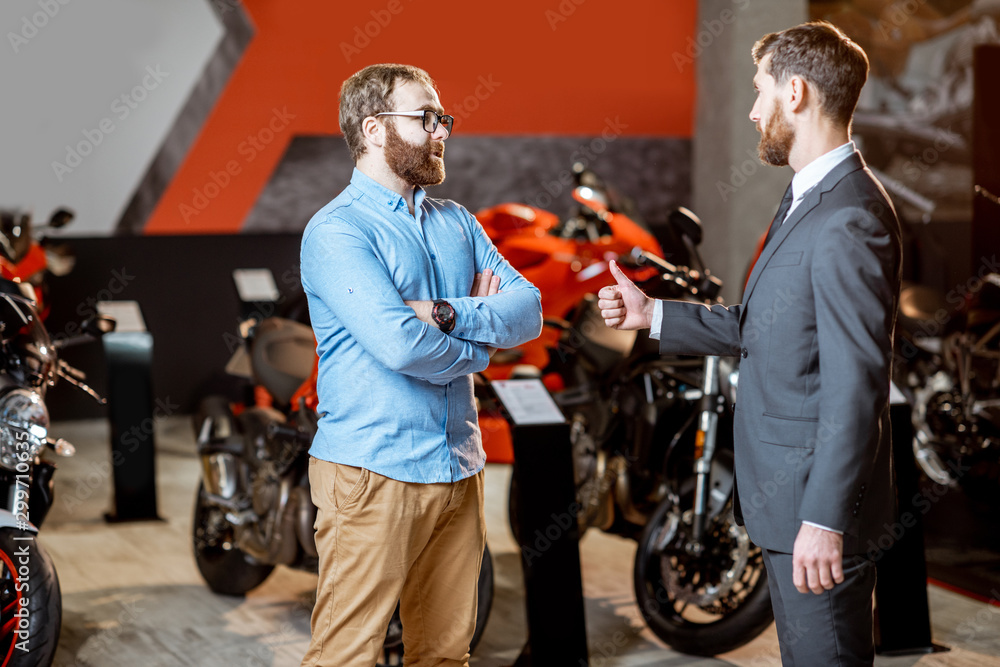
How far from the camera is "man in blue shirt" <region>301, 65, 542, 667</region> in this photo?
1890 mm

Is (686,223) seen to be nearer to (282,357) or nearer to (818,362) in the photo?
(818,362)

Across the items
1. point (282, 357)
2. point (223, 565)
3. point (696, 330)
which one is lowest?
point (223, 565)

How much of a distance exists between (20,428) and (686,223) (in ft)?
6.25

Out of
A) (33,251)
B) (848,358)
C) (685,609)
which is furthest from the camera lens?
(33,251)

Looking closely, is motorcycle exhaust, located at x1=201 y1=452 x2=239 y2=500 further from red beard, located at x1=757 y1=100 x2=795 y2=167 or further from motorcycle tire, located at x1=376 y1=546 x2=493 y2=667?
red beard, located at x1=757 y1=100 x2=795 y2=167

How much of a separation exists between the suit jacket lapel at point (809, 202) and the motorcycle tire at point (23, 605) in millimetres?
1910

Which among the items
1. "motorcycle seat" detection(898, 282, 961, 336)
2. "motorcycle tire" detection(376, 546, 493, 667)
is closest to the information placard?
"motorcycle tire" detection(376, 546, 493, 667)

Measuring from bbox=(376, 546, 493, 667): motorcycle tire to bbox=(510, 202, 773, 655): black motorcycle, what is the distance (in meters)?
0.52

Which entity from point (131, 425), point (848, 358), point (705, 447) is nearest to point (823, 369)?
point (848, 358)

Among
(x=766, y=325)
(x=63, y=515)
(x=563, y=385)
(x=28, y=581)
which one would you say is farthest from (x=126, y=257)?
(x=766, y=325)

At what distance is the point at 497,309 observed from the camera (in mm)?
2018

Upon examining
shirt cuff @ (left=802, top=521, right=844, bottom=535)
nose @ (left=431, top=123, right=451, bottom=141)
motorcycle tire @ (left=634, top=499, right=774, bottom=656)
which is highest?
nose @ (left=431, top=123, right=451, bottom=141)

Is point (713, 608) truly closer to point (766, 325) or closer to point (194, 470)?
point (766, 325)

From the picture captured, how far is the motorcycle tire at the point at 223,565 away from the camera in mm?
3619
